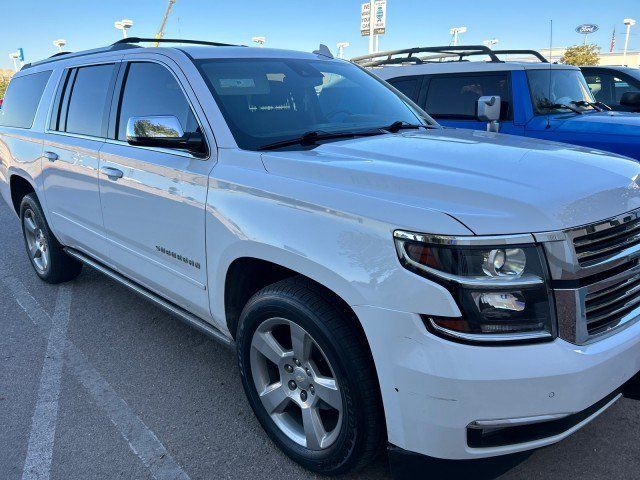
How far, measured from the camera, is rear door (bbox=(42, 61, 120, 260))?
3672 millimetres

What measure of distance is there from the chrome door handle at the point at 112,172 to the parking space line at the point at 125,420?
1.24m

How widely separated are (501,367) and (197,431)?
5.74ft

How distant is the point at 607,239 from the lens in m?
1.91

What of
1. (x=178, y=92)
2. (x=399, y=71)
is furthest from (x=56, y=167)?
(x=399, y=71)

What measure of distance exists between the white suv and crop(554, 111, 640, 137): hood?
267 centimetres

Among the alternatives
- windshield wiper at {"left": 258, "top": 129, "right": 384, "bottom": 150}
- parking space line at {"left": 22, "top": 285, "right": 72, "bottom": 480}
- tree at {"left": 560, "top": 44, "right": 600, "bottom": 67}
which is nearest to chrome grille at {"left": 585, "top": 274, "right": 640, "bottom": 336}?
windshield wiper at {"left": 258, "top": 129, "right": 384, "bottom": 150}

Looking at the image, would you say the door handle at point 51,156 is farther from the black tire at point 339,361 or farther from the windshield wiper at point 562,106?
the windshield wiper at point 562,106

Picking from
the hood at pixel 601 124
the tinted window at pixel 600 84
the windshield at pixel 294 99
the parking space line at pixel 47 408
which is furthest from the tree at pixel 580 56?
the parking space line at pixel 47 408

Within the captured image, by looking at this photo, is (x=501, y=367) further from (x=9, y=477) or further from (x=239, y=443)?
(x=9, y=477)

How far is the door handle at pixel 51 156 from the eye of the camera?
4141mm

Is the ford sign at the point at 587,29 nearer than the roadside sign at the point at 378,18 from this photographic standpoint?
Yes

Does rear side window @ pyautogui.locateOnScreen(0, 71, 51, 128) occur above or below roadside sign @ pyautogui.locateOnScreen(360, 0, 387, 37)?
below

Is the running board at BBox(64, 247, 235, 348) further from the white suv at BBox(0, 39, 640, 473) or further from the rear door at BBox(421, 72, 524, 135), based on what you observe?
the rear door at BBox(421, 72, 524, 135)

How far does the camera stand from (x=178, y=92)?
3.00m
